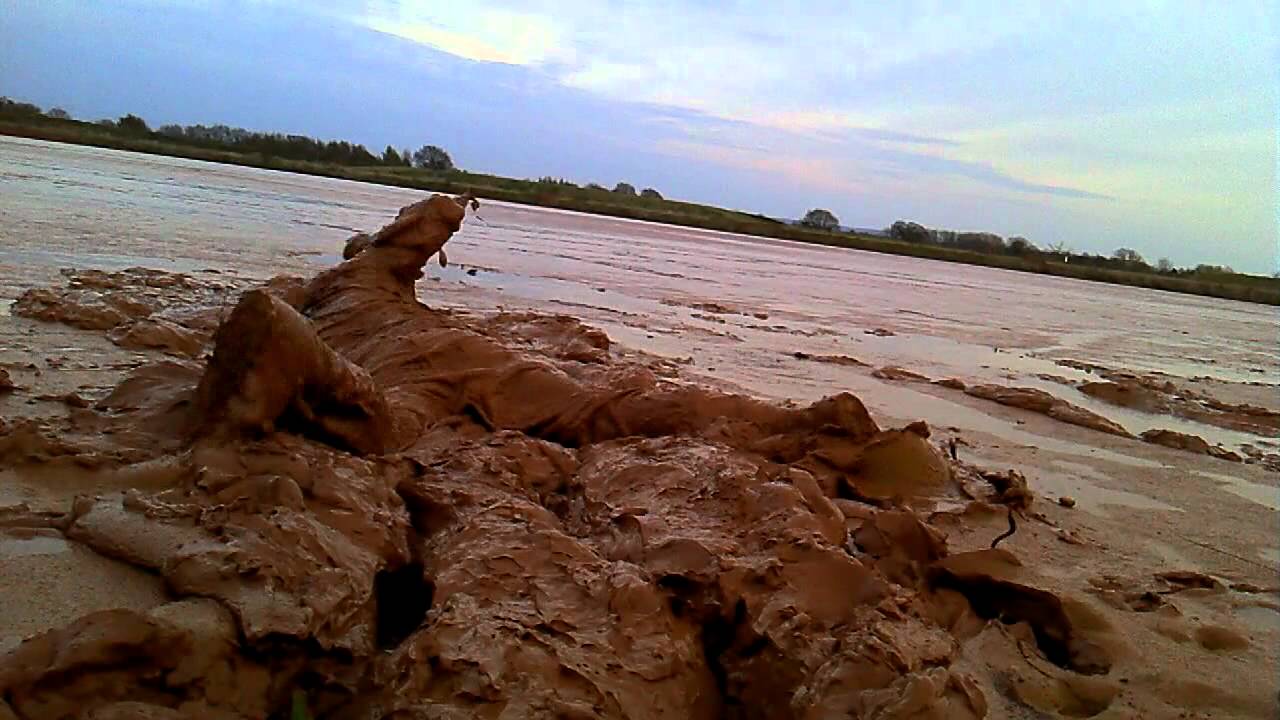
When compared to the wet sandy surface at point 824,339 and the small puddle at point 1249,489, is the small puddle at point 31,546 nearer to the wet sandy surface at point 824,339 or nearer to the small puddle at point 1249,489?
the wet sandy surface at point 824,339

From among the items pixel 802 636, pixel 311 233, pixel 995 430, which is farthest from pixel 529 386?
pixel 311 233

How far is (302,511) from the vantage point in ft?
8.27

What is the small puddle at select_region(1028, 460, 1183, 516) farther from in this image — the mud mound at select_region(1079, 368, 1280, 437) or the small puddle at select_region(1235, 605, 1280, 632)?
the mud mound at select_region(1079, 368, 1280, 437)

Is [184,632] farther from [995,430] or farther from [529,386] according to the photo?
[995,430]

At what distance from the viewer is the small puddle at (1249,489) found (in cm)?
491

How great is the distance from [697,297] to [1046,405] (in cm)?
625

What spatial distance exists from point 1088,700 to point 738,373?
4.48m

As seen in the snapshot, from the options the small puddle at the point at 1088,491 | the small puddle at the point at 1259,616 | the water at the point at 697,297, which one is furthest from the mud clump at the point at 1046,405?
the small puddle at the point at 1259,616

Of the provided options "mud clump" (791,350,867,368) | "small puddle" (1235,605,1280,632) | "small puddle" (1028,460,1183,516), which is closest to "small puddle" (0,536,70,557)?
"small puddle" (1235,605,1280,632)

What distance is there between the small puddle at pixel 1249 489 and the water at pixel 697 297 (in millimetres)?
1306

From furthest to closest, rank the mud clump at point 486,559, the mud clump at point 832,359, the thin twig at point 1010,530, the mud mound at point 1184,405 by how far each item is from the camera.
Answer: the mud clump at point 832,359 → the mud mound at point 1184,405 → the thin twig at point 1010,530 → the mud clump at point 486,559

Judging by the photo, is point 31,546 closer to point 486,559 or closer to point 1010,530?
point 486,559

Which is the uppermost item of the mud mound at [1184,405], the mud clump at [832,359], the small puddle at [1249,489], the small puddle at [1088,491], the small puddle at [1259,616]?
the mud mound at [1184,405]

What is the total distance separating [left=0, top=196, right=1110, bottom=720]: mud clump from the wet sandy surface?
1.06 ft
